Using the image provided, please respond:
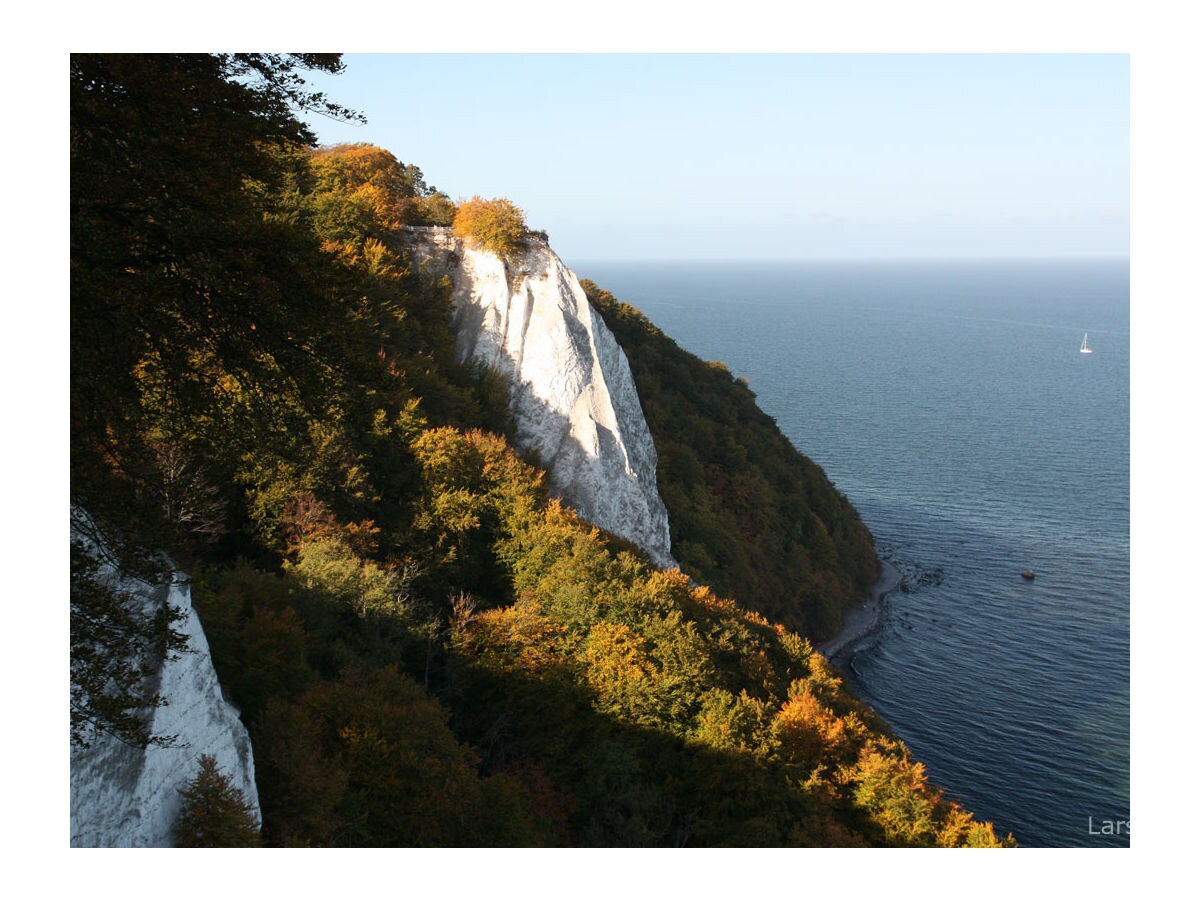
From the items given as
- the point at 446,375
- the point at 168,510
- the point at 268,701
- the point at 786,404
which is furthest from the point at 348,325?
the point at 786,404

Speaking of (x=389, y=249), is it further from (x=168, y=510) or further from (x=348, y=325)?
(x=348, y=325)

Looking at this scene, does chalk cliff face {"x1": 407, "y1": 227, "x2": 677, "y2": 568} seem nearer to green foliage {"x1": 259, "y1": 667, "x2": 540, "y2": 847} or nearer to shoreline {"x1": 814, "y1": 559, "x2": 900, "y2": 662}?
shoreline {"x1": 814, "y1": 559, "x2": 900, "y2": 662}

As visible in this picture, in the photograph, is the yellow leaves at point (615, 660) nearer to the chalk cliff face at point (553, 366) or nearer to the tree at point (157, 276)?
the tree at point (157, 276)

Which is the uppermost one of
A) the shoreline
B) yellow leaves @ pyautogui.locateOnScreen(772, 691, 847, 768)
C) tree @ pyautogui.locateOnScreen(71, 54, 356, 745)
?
tree @ pyautogui.locateOnScreen(71, 54, 356, 745)

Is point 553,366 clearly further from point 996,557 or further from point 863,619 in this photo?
point 996,557

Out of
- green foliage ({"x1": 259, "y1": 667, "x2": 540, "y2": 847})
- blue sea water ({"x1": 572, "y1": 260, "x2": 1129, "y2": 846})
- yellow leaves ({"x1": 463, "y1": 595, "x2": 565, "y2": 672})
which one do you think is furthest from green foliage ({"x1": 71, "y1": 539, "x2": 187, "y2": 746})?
blue sea water ({"x1": 572, "y1": 260, "x2": 1129, "y2": 846})

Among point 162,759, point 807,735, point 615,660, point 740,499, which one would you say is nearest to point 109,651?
point 162,759
